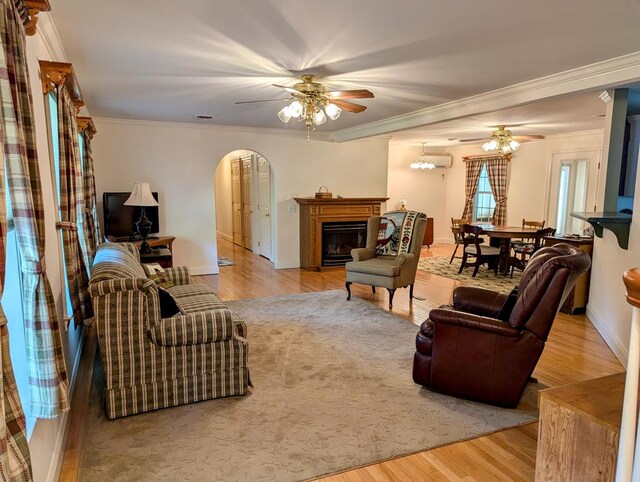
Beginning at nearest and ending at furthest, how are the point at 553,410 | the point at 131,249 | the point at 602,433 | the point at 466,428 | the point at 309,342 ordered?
the point at 602,433
the point at 553,410
the point at 466,428
the point at 309,342
the point at 131,249

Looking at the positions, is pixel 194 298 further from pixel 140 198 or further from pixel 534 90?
pixel 534 90

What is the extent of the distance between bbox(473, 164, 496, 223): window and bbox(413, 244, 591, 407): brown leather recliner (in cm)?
715

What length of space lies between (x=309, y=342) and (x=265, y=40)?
2568 millimetres

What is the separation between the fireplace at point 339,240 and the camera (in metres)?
7.52

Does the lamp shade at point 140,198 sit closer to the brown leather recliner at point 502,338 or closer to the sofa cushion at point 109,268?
the sofa cushion at point 109,268

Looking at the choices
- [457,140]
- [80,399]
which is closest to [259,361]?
[80,399]

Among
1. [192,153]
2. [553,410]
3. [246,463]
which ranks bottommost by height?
[246,463]

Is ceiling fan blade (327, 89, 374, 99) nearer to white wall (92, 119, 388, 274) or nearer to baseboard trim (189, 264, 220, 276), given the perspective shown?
white wall (92, 119, 388, 274)

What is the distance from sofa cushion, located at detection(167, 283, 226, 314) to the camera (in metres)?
3.21

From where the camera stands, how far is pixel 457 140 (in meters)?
8.60

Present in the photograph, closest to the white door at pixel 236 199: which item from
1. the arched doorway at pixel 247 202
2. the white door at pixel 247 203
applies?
the arched doorway at pixel 247 202

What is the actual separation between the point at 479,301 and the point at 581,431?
1816mm

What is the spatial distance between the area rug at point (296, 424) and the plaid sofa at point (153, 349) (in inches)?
4.5

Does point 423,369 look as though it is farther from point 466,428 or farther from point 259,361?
point 259,361
